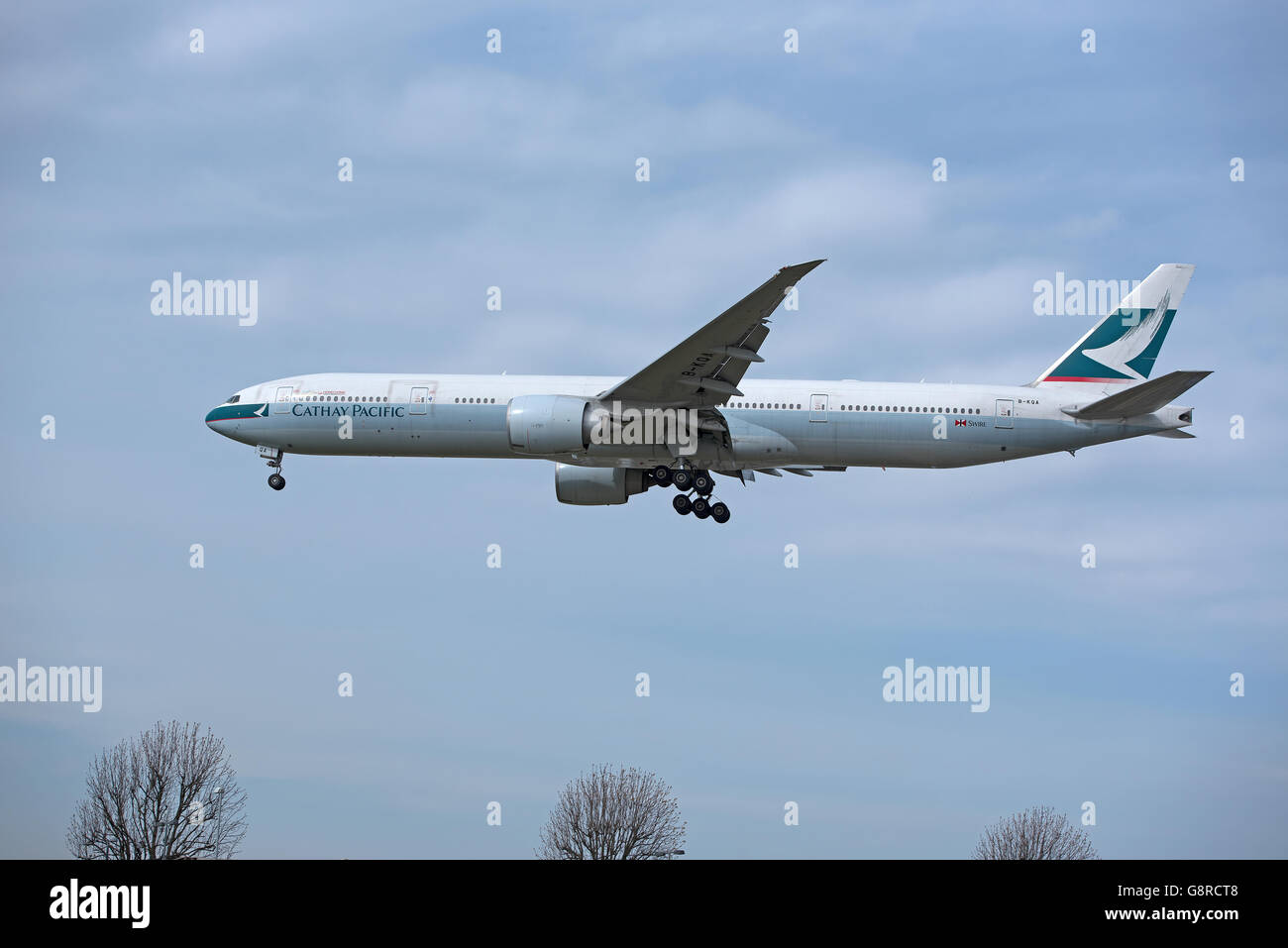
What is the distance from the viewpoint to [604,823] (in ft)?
178

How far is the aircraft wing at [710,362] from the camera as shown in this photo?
3691 centimetres

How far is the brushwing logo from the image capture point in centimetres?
4562

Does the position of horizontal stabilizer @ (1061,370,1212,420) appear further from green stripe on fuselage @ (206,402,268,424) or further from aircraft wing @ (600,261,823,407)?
green stripe on fuselage @ (206,402,268,424)

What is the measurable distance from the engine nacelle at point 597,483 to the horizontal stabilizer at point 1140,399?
1357 centimetres

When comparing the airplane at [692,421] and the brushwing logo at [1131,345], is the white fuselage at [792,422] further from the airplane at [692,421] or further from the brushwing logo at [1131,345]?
the brushwing logo at [1131,345]

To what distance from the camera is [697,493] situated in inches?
1718

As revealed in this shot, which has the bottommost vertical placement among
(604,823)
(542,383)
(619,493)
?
(604,823)

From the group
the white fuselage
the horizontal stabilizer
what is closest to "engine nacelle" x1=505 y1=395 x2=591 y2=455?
the white fuselage

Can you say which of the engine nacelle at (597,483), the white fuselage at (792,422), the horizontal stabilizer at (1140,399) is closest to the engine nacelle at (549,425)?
the white fuselage at (792,422)

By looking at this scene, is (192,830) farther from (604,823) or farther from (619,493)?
(619,493)

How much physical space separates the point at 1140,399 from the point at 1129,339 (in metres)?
5.61

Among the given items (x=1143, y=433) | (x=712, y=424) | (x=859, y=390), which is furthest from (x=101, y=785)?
(x=1143, y=433)

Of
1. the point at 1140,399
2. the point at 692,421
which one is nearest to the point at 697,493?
the point at 692,421
